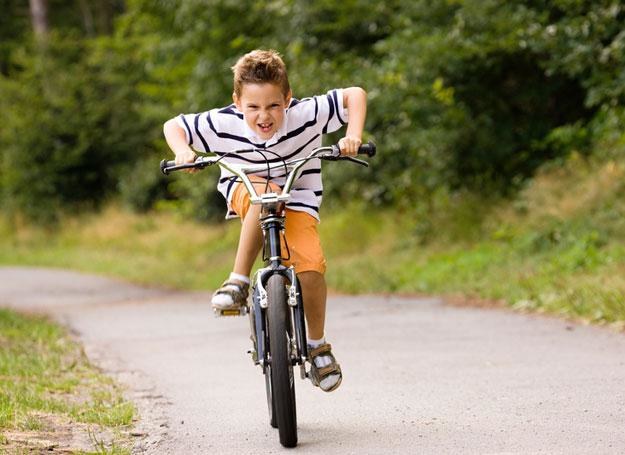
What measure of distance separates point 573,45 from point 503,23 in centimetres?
103

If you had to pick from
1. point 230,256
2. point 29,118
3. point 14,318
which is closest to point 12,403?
point 14,318

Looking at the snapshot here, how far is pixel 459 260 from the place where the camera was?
14.1 m

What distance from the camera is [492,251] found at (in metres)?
14.0

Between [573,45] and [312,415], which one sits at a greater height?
[573,45]

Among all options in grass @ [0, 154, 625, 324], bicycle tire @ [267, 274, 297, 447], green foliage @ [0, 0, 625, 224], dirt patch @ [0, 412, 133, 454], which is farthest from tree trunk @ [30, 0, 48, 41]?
bicycle tire @ [267, 274, 297, 447]

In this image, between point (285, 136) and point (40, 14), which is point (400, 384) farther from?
point (40, 14)

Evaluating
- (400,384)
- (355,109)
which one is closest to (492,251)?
(400,384)

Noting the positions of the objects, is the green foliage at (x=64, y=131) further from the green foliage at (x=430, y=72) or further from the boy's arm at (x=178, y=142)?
the boy's arm at (x=178, y=142)

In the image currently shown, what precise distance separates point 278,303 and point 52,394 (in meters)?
2.51

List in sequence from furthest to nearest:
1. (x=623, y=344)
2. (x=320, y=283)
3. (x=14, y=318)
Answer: (x=14, y=318) → (x=623, y=344) → (x=320, y=283)

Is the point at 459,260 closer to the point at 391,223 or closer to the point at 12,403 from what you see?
the point at 391,223

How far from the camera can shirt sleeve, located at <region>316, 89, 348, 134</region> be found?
5.61 m

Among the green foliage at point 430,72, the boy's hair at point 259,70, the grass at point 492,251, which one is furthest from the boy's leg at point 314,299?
the green foliage at point 430,72

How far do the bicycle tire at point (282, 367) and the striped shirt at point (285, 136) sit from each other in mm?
666
